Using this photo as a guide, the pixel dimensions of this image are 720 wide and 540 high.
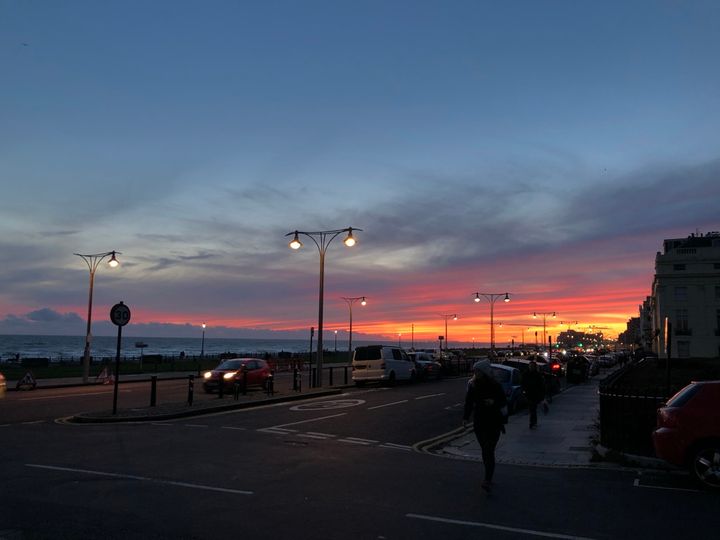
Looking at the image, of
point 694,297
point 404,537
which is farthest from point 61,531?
point 694,297

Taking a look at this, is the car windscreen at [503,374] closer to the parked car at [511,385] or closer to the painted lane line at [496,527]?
the parked car at [511,385]

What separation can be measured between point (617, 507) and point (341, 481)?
3793 millimetres

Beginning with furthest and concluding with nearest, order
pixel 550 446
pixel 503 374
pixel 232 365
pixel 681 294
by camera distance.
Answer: pixel 681 294 < pixel 232 365 < pixel 503 374 < pixel 550 446

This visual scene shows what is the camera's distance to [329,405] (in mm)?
21906

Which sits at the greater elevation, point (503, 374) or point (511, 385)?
point (503, 374)

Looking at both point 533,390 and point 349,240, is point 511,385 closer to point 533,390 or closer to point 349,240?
point 533,390

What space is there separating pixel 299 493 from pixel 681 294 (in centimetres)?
9401

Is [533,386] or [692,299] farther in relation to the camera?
[692,299]

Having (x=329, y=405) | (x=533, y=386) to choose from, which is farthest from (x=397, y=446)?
(x=329, y=405)

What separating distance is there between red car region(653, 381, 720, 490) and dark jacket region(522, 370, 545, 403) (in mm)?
7584

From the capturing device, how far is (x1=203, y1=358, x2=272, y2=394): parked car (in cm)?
2594

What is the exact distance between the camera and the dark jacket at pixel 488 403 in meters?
8.80

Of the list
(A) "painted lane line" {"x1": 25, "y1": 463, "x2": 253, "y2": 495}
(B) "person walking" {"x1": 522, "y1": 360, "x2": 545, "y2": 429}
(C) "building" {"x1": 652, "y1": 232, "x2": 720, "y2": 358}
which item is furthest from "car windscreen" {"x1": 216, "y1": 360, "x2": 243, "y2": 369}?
(C) "building" {"x1": 652, "y1": 232, "x2": 720, "y2": 358}

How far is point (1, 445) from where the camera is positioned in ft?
38.9
